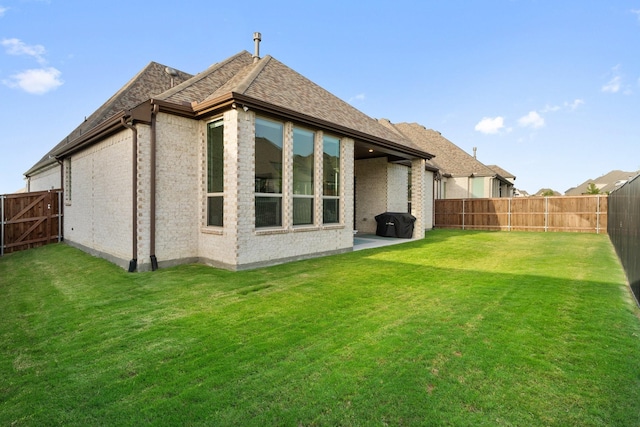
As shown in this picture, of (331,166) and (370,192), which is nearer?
(331,166)

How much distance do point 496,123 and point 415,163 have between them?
103 feet

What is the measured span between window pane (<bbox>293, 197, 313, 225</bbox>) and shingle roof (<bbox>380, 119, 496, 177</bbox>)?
17.2 meters

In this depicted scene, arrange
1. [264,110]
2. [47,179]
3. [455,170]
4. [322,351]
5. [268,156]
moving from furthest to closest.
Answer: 1. [455,170]
2. [47,179]
3. [268,156]
4. [264,110]
5. [322,351]

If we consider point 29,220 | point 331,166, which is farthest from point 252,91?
point 29,220

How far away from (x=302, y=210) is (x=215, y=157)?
2696mm

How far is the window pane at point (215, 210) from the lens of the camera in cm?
773

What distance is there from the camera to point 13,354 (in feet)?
11.2

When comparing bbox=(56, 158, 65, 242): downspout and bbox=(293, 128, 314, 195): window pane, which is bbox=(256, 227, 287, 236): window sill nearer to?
bbox=(293, 128, 314, 195): window pane

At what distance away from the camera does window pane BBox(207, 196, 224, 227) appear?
773 cm

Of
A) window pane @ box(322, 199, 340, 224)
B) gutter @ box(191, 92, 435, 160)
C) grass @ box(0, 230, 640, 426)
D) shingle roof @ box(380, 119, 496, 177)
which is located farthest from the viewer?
shingle roof @ box(380, 119, 496, 177)

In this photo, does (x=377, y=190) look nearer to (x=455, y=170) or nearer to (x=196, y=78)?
(x=196, y=78)

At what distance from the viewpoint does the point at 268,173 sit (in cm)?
800

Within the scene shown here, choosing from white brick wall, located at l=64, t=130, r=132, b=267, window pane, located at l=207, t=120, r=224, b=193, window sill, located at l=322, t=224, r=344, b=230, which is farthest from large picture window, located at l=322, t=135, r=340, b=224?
white brick wall, located at l=64, t=130, r=132, b=267

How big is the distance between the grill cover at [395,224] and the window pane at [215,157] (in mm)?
8746
